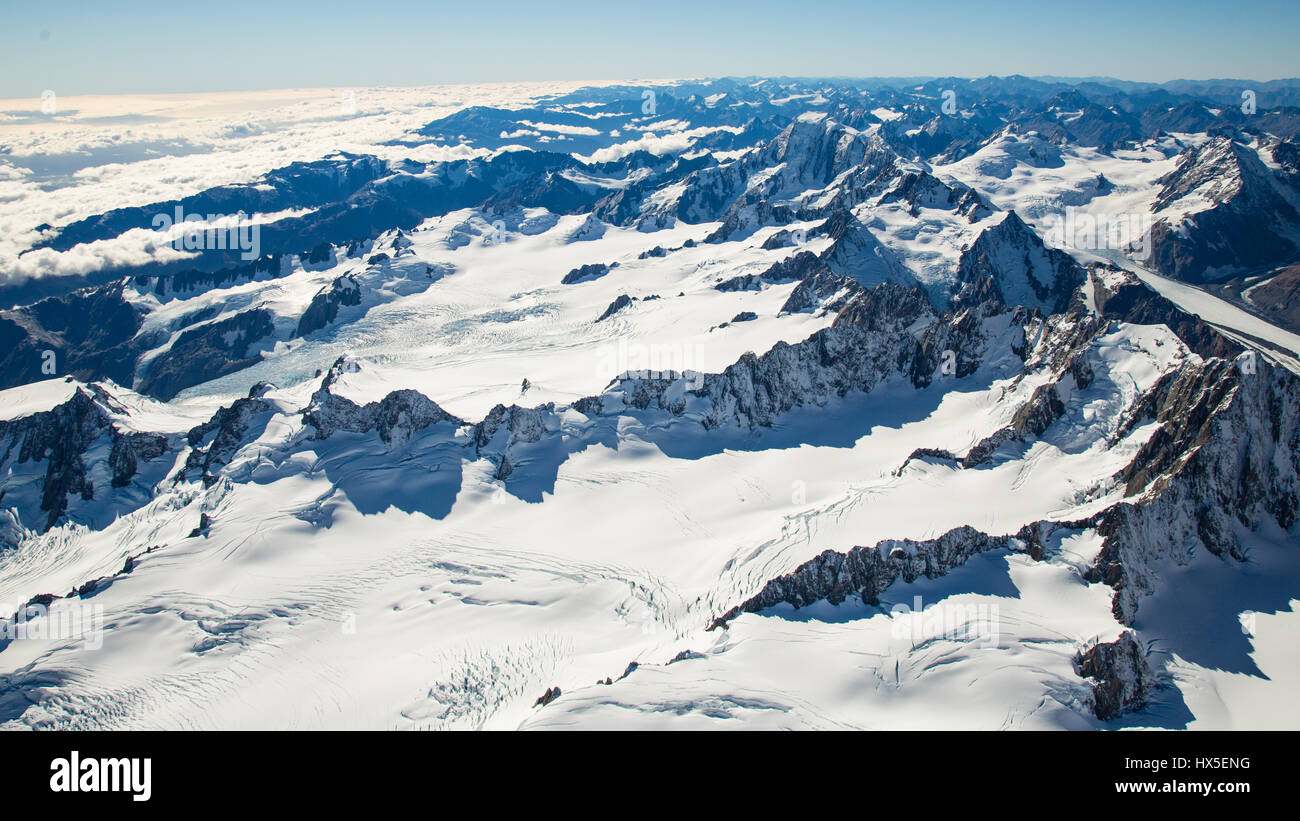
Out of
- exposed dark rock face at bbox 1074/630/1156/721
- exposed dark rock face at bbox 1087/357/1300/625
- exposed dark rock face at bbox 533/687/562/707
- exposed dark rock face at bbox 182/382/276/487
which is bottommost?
exposed dark rock face at bbox 533/687/562/707

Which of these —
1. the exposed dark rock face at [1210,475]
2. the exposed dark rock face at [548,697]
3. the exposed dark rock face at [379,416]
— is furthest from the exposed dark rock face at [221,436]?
the exposed dark rock face at [1210,475]

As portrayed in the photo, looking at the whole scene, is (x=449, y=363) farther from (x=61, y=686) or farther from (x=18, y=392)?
(x=61, y=686)

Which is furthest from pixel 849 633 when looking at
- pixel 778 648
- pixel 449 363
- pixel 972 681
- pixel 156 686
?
pixel 449 363

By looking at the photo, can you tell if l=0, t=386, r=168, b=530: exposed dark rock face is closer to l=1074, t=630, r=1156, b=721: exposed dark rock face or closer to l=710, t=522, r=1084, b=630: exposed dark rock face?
l=710, t=522, r=1084, b=630: exposed dark rock face

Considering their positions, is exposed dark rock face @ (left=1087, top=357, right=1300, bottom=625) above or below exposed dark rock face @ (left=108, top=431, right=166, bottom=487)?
above

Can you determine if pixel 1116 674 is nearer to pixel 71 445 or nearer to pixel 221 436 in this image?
A: pixel 221 436

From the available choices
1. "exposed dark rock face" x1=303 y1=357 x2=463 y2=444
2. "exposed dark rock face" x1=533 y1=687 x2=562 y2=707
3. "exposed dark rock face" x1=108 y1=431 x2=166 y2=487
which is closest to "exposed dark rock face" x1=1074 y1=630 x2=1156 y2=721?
"exposed dark rock face" x1=533 y1=687 x2=562 y2=707

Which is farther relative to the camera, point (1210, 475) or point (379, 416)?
point (379, 416)

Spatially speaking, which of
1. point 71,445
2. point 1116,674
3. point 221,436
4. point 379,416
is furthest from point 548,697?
point 71,445

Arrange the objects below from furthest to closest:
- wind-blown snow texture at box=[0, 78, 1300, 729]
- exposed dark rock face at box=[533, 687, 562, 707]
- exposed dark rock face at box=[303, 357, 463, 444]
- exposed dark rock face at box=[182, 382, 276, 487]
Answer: exposed dark rock face at box=[303, 357, 463, 444] → exposed dark rock face at box=[182, 382, 276, 487] → exposed dark rock face at box=[533, 687, 562, 707] → wind-blown snow texture at box=[0, 78, 1300, 729]
